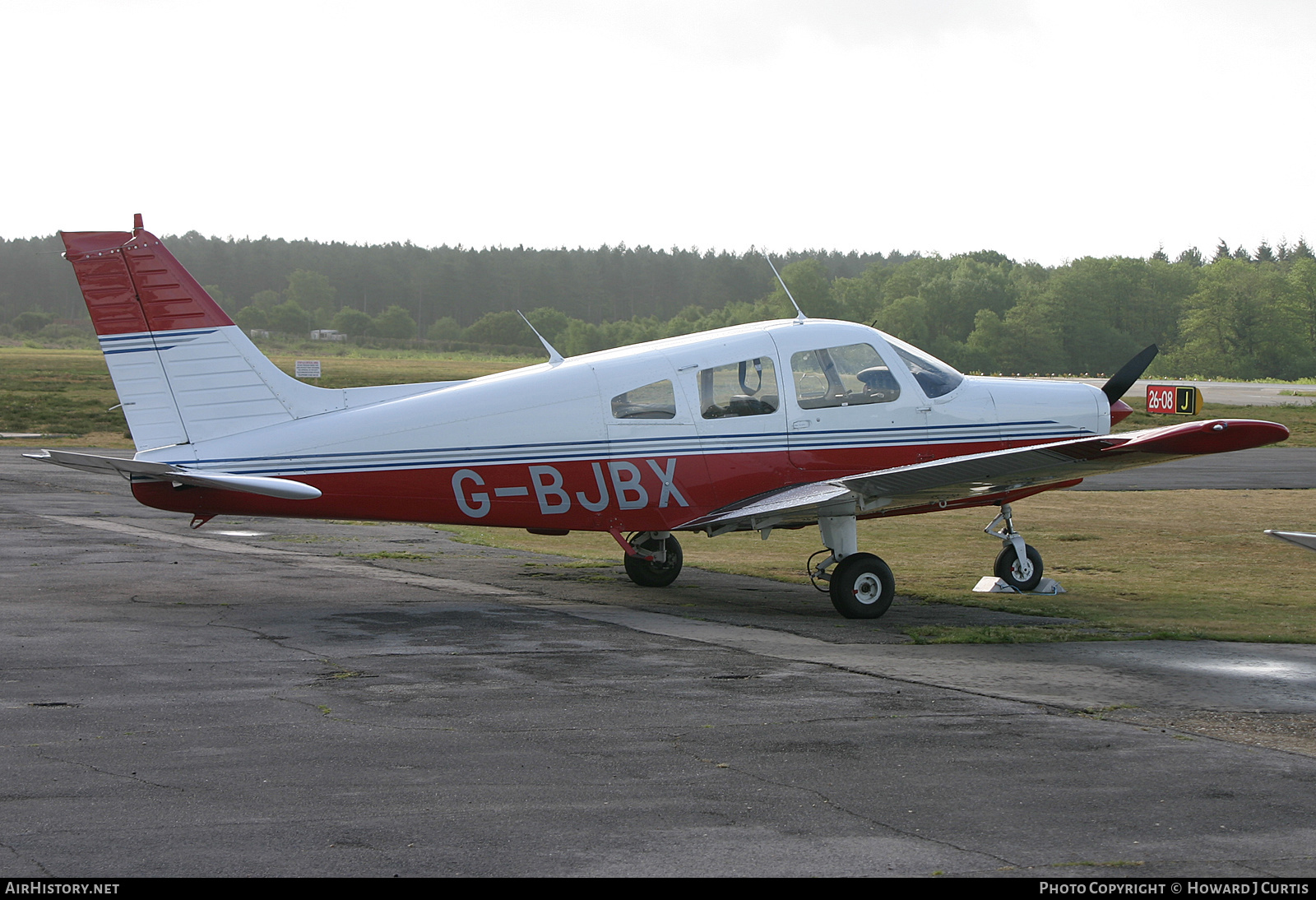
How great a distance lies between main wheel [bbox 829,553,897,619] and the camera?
37.0ft

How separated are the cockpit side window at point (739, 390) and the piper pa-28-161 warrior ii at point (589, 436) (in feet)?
0.06

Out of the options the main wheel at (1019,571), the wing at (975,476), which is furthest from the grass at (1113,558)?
the wing at (975,476)

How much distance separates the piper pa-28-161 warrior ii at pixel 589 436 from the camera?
1095 centimetres

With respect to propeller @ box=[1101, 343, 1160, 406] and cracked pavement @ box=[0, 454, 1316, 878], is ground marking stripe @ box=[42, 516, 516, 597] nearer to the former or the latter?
cracked pavement @ box=[0, 454, 1316, 878]

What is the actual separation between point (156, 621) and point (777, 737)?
6092 mm

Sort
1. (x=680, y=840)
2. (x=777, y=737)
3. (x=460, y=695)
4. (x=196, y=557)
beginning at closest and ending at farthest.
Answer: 1. (x=680, y=840)
2. (x=777, y=737)
3. (x=460, y=695)
4. (x=196, y=557)

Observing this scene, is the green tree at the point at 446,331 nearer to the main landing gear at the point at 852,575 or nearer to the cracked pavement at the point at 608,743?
the main landing gear at the point at 852,575

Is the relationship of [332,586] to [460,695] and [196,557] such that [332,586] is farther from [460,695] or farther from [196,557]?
[460,695]

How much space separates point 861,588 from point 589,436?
120 inches

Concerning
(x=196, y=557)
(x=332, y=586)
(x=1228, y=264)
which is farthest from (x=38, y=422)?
(x=1228, y=264)

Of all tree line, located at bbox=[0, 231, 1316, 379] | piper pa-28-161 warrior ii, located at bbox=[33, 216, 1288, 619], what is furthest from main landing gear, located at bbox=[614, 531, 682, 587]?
tree line, located at bbox=[0, 231, 1316, 379]

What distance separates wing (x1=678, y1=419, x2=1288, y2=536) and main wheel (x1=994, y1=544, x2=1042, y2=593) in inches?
35.9

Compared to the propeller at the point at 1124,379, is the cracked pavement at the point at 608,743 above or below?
below

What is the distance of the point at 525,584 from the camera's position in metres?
13.1
